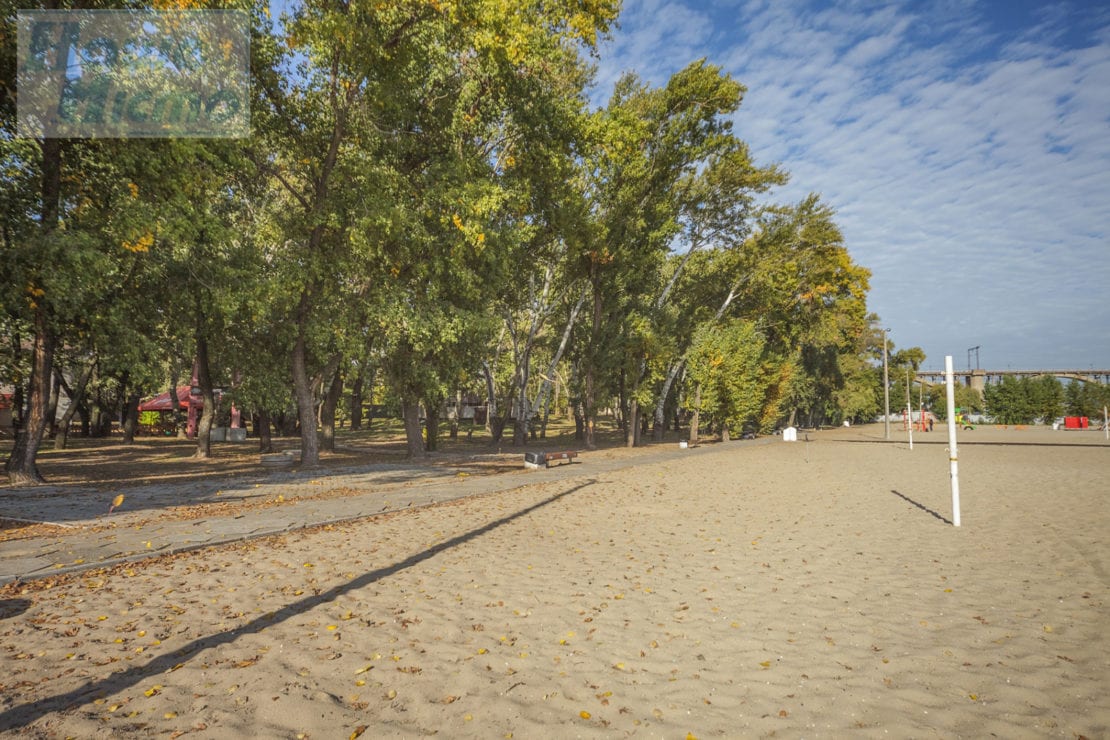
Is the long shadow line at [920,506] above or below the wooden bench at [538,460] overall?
below

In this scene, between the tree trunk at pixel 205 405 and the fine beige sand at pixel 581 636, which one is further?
→ the tree trunk at pixel 205 405

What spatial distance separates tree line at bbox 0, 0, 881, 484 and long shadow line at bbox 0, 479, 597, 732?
1037cm

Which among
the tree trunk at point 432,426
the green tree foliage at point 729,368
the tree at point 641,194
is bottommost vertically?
the tree trunk at point 432,426

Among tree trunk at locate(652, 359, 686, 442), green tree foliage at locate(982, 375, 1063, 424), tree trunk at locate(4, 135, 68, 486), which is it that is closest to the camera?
tree trunk at locate(4, 135, 68, 486)

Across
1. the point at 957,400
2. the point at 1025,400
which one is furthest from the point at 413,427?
the point at 957,400

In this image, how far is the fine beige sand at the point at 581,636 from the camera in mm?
4012

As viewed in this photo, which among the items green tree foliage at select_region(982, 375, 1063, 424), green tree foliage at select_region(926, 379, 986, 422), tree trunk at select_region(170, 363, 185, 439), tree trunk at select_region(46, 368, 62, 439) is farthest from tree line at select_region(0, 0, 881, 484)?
green tree foliage at select_region(926, 379, 986, 422)

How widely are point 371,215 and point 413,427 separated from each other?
889cm

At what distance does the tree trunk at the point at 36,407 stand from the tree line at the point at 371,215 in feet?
0.18

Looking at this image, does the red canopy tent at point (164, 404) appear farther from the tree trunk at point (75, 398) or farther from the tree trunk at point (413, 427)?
the tree trunk at point (413, 427)

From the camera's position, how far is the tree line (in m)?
14.4

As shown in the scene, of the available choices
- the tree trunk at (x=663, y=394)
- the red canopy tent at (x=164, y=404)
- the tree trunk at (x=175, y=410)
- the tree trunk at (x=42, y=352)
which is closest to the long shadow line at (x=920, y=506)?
the tree trunk at (x=42, y=352)

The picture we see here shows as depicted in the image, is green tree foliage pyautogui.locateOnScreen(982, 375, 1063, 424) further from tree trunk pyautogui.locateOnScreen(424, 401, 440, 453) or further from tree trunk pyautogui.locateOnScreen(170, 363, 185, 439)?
tree trunk pyautogui.locateOnScreen(170, 363, 185, 439)

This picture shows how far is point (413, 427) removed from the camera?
2302cm
